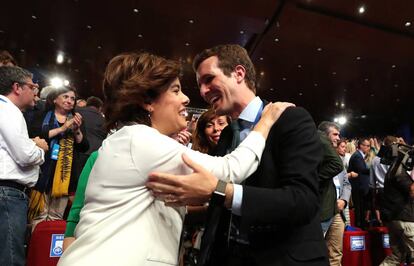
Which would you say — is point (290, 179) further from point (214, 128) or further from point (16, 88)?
point (16, 88)

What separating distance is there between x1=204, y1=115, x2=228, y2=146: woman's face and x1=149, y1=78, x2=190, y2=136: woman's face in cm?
158

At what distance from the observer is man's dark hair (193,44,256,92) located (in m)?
1.49

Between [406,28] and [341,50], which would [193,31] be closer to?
[341,50]

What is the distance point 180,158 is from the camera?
1030mm

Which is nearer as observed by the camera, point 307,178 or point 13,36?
point 307,178

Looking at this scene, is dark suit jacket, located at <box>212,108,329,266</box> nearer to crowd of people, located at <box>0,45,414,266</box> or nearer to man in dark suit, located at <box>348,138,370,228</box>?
crowd of people, located at <box>0,45,414,266</box>

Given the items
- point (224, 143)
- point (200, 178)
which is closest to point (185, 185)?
point (200, 178)

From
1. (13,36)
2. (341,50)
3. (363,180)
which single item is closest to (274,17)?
(341,50)

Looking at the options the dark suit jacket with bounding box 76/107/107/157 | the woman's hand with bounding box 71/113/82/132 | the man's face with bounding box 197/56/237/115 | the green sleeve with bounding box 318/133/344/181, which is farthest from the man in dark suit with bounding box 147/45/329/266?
the dark suit jacket with bounding box 76/107/107/157

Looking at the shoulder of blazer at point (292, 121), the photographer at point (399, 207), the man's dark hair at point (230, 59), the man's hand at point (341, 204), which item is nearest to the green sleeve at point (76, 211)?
the man's dark hair at point (230, 59)

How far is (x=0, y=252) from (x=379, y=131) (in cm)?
1745

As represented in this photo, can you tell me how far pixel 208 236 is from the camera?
1157 mm

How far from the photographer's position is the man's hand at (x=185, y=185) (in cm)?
97

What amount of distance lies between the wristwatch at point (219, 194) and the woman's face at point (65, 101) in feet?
8.54
